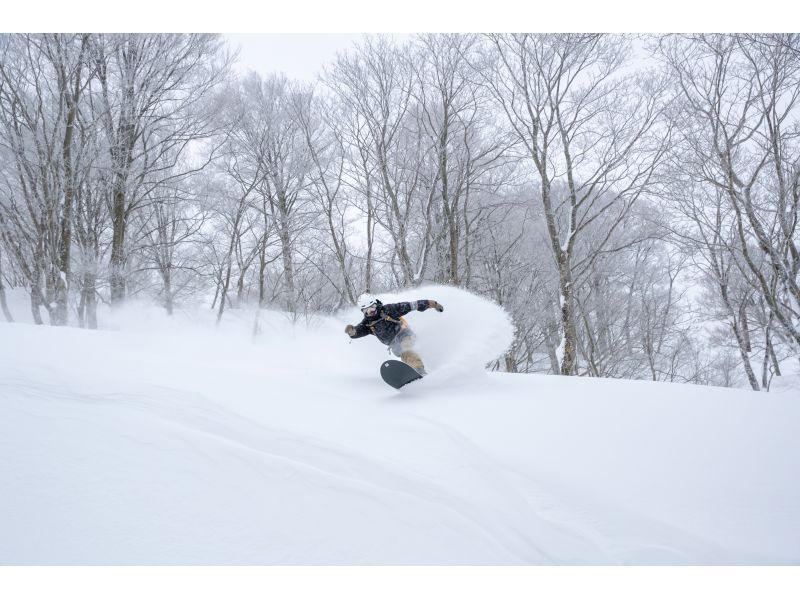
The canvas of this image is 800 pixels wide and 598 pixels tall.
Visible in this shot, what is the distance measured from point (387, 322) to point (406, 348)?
45 centimetres

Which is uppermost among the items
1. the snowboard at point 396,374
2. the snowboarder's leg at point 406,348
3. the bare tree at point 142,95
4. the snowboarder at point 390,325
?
the bare tree at point 142,95

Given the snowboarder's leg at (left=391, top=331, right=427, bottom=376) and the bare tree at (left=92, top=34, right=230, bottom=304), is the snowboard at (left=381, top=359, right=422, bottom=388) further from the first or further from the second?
the bare tree at (left=92, top=34, right=230, bottom=304)

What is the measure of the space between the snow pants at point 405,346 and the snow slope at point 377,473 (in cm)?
132

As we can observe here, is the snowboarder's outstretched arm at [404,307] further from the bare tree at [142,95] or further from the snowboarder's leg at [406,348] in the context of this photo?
the bare tree at [142,95]

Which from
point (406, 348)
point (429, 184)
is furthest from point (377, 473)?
point (429, 184)

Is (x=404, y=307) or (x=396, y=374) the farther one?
(x=404, y=307)

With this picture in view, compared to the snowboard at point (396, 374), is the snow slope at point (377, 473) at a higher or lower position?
lower

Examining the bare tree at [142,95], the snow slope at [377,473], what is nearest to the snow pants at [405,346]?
the snow slope at [377,473]

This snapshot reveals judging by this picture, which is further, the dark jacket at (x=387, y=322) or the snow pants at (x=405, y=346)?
the dark jacket at (x=387, y=322)

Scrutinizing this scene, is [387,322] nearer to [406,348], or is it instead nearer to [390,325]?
[390,325]

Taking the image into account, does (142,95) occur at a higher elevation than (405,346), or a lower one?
higher

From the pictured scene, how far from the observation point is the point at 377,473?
2270mm

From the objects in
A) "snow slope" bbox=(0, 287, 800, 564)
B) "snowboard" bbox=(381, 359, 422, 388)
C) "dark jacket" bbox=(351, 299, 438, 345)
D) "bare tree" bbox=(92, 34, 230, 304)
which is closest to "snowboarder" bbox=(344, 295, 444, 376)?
"dark jacket" bbox=(351, 299, 438, 345)

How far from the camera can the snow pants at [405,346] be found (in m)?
5.32
